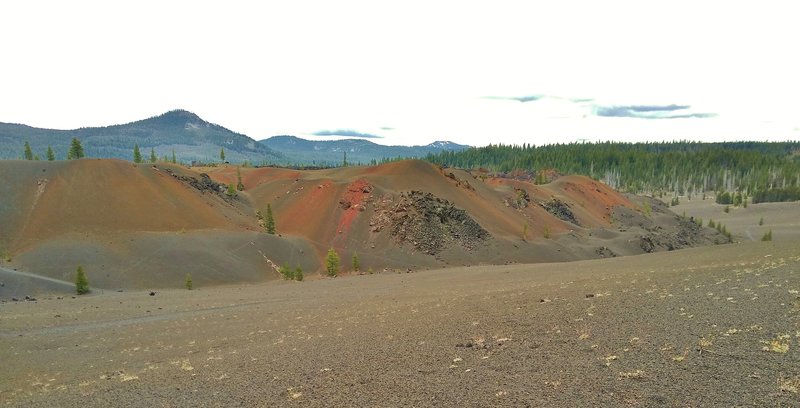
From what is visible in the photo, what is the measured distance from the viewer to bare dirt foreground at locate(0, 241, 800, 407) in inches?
480

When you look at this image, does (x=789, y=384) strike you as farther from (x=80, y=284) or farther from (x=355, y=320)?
(x=80, y=284)

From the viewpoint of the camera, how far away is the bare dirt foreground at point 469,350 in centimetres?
1218

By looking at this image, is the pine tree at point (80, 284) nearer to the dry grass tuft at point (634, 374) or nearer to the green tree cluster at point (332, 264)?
the green tree cluster at point (332, 264)

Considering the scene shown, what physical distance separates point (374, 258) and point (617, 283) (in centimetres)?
4962

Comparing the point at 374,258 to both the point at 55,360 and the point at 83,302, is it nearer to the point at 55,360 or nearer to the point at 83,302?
the point at 83,302

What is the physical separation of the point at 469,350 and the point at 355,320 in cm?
1052

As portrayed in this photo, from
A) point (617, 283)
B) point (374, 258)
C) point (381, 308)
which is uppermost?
point (617, 283)

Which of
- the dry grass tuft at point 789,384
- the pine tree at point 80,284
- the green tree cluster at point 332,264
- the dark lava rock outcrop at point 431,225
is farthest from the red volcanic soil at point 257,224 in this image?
the dry grass tuft at point 789,384

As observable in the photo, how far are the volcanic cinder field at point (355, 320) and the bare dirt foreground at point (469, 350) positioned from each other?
0.34 feet

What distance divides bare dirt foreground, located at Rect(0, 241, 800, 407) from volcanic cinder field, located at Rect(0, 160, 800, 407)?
0.10m

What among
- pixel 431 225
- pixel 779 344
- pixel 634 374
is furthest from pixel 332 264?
pixel 779 344

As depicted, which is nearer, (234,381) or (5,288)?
(234,381)

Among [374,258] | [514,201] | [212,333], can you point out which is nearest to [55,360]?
[212,333]

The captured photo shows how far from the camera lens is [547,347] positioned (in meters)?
Answer: 16.2
